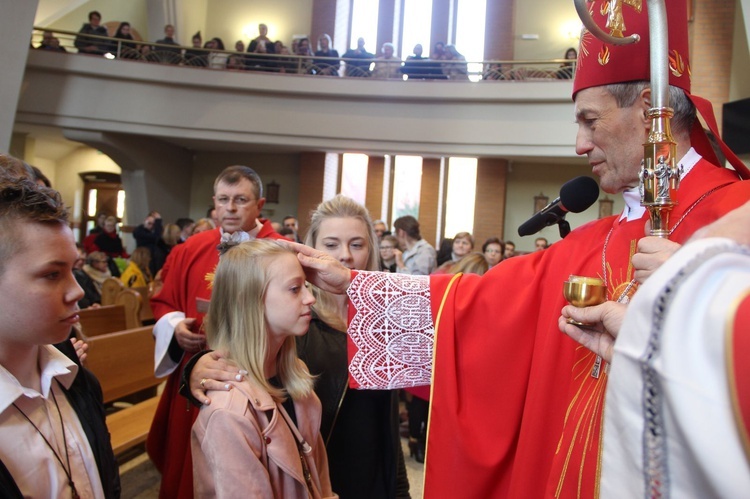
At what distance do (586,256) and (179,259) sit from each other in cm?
230

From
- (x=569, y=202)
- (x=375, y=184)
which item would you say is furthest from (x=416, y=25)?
(x=569, y=202)

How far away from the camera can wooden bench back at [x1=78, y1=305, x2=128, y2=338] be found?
13.9ft

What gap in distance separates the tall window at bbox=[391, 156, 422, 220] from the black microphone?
12510 mm

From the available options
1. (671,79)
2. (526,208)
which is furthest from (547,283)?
(526,208)

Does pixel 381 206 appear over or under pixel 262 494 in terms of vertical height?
over

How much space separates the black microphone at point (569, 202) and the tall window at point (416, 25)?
1395 centimetres

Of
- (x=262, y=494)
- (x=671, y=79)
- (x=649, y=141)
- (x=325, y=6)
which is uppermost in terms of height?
(x=325, y=6)

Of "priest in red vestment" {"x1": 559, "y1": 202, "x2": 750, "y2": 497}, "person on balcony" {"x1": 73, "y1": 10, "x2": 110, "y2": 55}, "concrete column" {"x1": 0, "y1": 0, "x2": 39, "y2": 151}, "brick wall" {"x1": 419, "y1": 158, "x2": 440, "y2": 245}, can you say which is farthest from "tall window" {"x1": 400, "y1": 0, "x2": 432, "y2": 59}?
"priest in red vestment" {"x1": 559, "y1": 202, "x2": 750, "y2": 497}

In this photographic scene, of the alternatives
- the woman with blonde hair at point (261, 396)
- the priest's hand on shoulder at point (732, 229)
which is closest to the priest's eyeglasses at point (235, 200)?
the woman with blonde hair at point (261, 396)

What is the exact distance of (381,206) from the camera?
1438 cm

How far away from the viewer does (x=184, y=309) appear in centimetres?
315

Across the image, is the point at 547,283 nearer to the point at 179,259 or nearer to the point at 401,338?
the point at 401,338

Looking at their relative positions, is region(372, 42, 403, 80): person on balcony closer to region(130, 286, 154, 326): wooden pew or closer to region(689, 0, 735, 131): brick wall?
region(689, 0, 735, 131): brick wall

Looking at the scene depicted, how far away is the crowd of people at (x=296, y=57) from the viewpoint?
11797 millimetres
